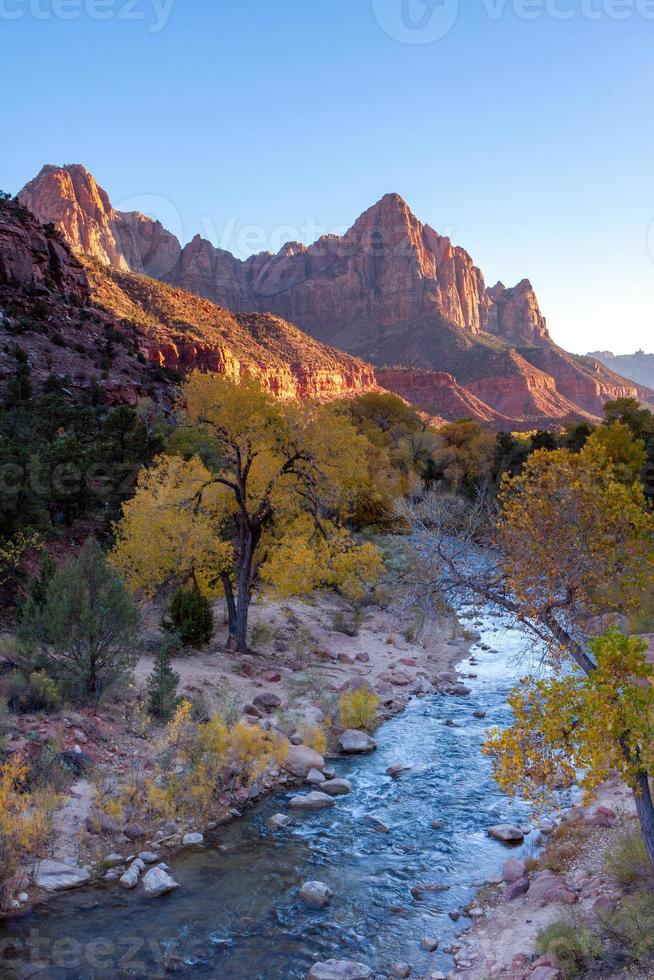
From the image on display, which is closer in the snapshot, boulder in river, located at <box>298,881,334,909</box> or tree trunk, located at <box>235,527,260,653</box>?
boulder in river, located at <box>298,881,334,909</box>

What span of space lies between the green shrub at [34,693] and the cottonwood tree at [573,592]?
7545mm

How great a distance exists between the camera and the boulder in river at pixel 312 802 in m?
11.0

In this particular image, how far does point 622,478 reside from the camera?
31500 mm

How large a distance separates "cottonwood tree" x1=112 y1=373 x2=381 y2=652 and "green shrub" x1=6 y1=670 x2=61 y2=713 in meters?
Answer: 4.72

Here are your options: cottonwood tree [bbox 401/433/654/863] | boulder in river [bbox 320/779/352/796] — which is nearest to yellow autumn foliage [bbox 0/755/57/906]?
boulder in river [bbox 320/779/352/796]

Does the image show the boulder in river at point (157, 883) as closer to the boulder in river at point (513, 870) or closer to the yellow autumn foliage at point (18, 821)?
the yellow autumn foliage at point (18, 821)

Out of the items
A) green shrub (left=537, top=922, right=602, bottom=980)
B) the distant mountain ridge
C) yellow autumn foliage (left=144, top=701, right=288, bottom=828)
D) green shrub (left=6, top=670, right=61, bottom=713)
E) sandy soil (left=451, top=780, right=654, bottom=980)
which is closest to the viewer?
green shrub (left=537, top=922, right=602, bottom=980)

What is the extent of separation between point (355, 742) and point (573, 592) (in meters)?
7.85

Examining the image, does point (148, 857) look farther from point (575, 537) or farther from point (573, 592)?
point (575, 537)

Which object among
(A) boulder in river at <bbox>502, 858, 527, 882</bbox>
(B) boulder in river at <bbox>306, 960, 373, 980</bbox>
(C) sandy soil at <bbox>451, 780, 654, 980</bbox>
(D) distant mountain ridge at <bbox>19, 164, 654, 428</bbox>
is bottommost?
(B) boulder in river at <bbox>306, 960, 373, 980</bbox>

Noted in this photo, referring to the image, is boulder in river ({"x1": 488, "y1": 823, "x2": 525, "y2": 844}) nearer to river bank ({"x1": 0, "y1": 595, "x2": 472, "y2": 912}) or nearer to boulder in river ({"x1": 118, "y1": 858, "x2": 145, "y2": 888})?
river bank ({"x1": 0, "y1": 595, "x2": 472, "y2": 912})

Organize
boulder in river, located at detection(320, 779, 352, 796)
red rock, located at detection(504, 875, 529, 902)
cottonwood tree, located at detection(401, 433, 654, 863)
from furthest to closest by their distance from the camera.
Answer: boulder in river, located at detection(320, 779, 352, 796) → red rock, located at detection(504, 875, 529, 902) → cottonwood tree, located at detection(401, 433, 654, 863)

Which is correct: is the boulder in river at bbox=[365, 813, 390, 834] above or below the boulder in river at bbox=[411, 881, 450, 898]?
below

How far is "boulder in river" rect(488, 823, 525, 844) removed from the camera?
980cm
